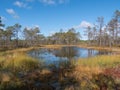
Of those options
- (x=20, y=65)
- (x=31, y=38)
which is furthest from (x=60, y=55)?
(x=31, y=38)

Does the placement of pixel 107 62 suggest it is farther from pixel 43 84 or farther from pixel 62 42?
pixel 62 42

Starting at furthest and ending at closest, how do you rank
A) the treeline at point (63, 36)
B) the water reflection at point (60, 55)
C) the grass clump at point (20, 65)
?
the treeline at point (63, 36), the water reflection at point (60, 55), the grass clump at point (20, 65)

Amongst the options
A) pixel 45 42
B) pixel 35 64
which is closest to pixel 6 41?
pixel 45 42

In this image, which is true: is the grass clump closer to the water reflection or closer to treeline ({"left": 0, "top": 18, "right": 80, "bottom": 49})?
the water reflection

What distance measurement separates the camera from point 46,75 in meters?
12.3

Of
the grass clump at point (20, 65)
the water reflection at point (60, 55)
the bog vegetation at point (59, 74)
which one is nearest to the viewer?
the bog vegetation at point (59, 74)

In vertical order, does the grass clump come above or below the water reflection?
above

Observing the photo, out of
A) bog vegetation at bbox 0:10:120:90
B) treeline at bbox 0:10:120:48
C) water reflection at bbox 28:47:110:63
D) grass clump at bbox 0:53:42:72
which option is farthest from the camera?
treeline at bbox 0:10:120:48

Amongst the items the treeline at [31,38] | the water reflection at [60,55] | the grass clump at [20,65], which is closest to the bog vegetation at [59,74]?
Result: the grass clump at [20,65]

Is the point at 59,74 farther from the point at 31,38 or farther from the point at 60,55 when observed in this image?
the point at 31,38

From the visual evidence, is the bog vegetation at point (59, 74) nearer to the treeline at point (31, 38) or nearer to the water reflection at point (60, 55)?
the water reflection at point (60, 55)

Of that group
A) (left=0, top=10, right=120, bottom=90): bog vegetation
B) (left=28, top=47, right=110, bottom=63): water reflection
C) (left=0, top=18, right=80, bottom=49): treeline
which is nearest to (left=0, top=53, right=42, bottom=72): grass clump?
(left=0, top=10, right=120, bottom=90): bog vegetation

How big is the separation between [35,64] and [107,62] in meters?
6.71

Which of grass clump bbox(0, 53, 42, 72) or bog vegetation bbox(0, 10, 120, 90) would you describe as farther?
grass clump bbox(0, 53, 42, 72)
